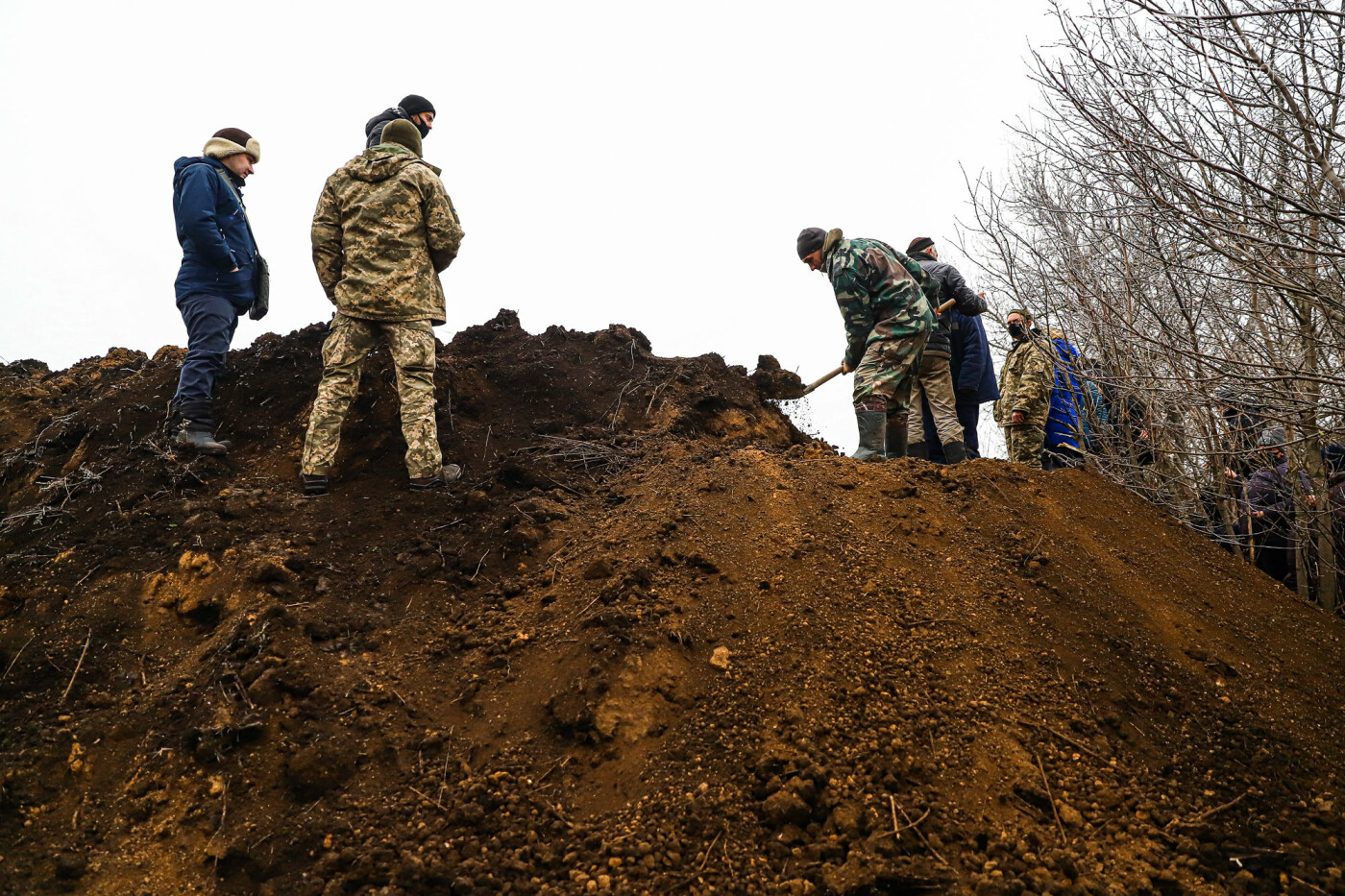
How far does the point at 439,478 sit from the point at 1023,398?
4093 millimetres

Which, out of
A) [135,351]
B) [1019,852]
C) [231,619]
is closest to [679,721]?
[1019,852]

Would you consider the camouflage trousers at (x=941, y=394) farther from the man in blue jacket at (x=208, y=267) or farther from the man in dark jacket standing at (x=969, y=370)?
the man in blue jacket at (x=208, y=267)

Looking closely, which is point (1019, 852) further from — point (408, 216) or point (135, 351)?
point (135, 351)

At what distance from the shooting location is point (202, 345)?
15.1 ft

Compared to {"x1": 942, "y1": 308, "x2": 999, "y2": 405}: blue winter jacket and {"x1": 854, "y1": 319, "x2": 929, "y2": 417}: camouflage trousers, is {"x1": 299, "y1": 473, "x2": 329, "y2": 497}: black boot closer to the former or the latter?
{"x1": 854, "y1": 319, "x2": 929, "y2": 417}: camouflage trousers

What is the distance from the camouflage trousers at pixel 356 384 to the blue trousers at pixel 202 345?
3.17ft

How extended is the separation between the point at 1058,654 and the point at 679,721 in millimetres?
1516

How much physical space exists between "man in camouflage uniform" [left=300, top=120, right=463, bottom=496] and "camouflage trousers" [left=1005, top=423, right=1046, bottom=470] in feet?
13.6

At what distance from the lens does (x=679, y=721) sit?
2.58 m

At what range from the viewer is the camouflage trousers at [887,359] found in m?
5.11

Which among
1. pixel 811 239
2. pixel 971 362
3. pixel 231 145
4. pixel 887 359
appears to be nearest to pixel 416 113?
pixel 231 145

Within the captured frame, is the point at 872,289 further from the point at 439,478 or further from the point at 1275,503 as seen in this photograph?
the point at 439,478

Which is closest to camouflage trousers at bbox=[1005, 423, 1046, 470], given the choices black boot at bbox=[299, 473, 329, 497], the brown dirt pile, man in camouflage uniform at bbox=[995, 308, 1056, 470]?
man in camouflage uniform at bbox=[995, 308, 1056, 470]

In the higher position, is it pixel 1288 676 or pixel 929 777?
pixel 1288 676
